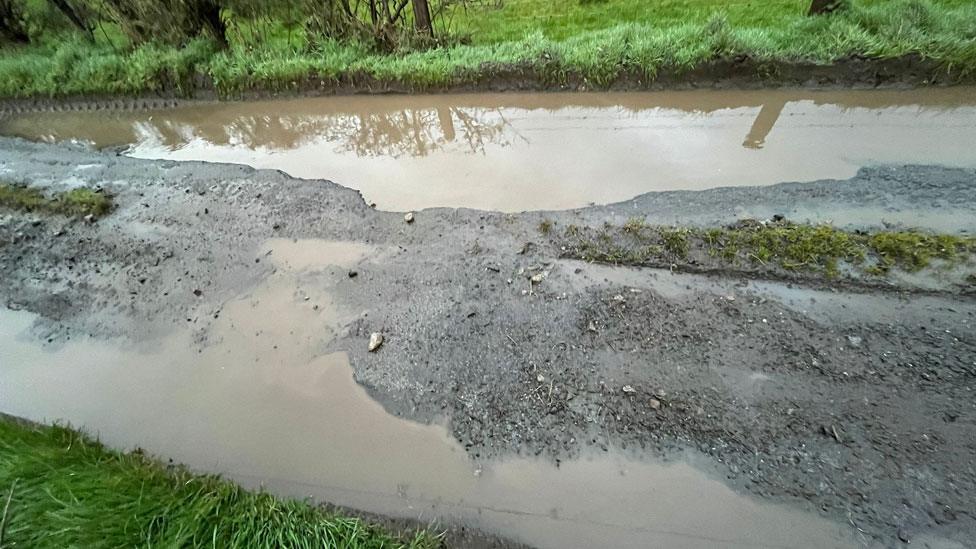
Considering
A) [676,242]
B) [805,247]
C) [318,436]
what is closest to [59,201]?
[318,436]

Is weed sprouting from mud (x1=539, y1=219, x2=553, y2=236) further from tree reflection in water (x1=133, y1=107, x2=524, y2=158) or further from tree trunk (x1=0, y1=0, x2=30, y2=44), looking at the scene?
tree trunk (x1=0, y1=0, x2=30, y2=44)

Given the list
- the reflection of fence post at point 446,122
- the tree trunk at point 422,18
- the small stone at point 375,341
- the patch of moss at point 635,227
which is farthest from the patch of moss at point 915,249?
the tree trunk at point 422,18

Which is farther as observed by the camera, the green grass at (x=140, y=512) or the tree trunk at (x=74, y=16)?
the tree trunk at (x=74, y=16)

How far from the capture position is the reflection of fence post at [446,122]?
5974 millimetres

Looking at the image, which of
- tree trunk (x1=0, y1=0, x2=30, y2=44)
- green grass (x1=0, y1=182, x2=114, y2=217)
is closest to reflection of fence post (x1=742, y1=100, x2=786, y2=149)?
green grass (x1=0, y1=182, x2=114, y2=217)

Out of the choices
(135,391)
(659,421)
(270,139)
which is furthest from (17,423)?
(270,139)

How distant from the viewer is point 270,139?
6402 mm

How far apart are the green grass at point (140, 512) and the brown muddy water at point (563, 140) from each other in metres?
2.81

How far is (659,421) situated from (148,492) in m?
2.72

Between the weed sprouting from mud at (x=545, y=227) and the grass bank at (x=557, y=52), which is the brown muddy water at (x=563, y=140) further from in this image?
the weed sprouting from mud at (x=545, y=227)

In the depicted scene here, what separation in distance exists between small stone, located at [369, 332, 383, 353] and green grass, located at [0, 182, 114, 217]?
3.58m

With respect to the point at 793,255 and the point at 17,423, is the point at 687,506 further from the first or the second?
the point at 17,423

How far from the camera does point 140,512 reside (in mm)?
2475

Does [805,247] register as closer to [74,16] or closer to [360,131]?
[360,131]
